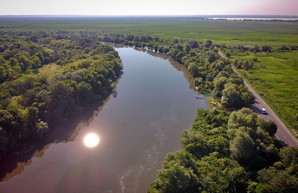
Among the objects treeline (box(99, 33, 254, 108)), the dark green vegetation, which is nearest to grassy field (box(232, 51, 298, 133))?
the dark green vegetation

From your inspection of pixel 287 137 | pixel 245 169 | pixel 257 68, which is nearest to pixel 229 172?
pixel 245 169

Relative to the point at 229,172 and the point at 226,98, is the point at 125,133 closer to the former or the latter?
the point at 229,172

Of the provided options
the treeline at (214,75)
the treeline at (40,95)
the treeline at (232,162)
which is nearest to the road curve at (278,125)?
the treeline at (214,75)

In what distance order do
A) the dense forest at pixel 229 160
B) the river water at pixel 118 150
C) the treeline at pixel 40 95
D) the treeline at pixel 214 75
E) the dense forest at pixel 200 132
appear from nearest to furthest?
the dense forest at pixel 229 160
the dense forest at pixel 200 132
the river water at pixel 118 150
the treeline at pixel 40 95
the treeline at pixel 214 75

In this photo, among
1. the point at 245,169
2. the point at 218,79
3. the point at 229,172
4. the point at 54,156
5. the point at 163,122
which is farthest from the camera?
the point at 218,79

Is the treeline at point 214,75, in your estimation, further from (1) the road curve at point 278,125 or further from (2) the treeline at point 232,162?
(2) the treeline at point 232,162

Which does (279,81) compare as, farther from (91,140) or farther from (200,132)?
(91,140)
